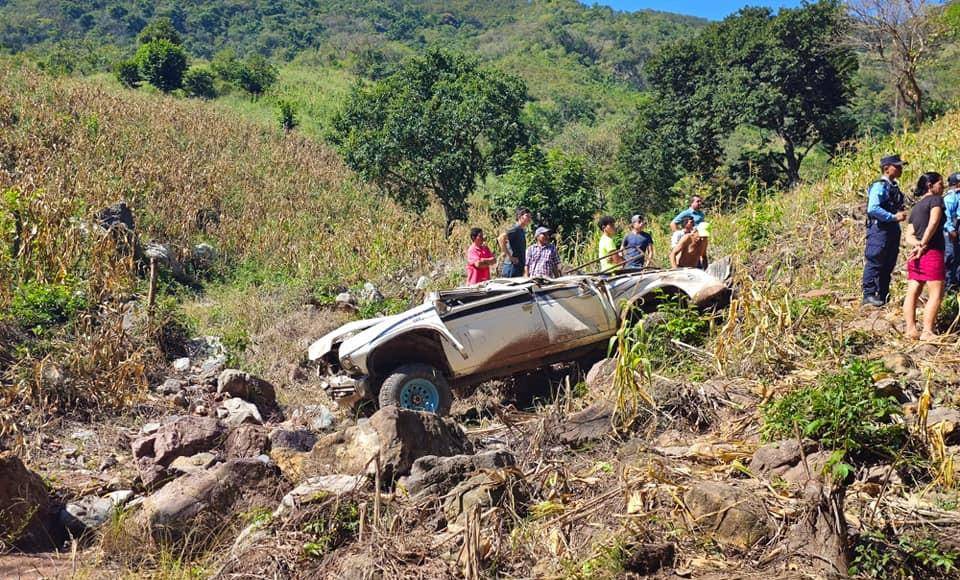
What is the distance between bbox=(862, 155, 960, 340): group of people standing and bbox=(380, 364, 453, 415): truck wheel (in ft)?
14.1

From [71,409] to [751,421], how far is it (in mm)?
6818

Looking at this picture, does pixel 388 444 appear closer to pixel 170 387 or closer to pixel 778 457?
pixel 778 457

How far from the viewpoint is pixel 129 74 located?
36500mm

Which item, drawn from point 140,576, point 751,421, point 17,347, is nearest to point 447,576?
point 140,576

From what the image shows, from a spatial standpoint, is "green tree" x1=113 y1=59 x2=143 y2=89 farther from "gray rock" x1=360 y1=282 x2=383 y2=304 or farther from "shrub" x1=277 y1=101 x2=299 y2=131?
"gray rock" x1=360 y1=282 x2=383 y2=304

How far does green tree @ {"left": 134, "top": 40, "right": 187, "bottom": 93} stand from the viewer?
3638 cm

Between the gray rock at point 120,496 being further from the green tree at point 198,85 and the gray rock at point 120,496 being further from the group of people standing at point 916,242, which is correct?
the green tree at point 198,85

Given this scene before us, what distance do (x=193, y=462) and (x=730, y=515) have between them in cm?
422

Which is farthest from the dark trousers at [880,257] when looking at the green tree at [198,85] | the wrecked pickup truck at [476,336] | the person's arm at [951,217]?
the green tree at [198,85]

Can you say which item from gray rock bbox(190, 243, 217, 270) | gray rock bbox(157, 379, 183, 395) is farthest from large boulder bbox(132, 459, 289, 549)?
gray rock bbox(190, 243, 217, 270)

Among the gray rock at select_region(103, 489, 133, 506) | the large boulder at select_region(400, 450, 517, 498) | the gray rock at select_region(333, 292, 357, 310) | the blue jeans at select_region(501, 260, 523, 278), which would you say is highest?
the blue jeans at select_region(501, 260, 523, 278)

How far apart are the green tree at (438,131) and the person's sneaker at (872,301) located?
1300 centimetres

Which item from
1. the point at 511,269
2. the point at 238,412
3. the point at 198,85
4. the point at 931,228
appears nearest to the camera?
the point at 931,228

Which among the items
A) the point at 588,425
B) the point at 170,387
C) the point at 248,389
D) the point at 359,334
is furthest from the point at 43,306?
the point at 588,425
